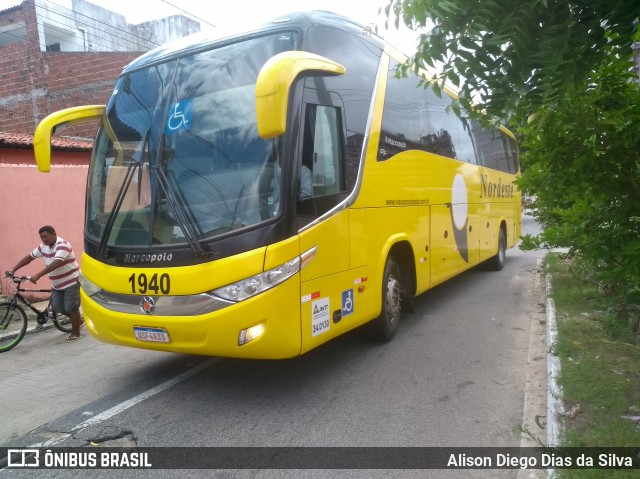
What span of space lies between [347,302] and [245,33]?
8.85 feet

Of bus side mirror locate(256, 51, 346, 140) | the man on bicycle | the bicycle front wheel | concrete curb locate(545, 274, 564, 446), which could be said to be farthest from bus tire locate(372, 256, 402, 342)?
the bicycle front wheel

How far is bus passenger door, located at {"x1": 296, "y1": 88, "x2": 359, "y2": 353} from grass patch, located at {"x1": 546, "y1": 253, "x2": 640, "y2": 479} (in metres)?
2.04

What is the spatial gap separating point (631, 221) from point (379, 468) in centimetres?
237

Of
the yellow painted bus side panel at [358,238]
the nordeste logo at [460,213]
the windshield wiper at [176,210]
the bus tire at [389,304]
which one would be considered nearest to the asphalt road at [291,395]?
the bus tire at [389,304]

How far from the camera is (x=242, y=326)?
4047mm

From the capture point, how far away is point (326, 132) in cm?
486

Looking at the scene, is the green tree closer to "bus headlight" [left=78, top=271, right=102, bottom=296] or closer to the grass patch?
the grass patch

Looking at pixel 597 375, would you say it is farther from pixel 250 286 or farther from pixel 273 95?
pixel 273 95

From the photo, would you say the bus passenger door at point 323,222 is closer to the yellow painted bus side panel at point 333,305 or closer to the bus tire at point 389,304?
the yellow painted bus side panel at point 333,305

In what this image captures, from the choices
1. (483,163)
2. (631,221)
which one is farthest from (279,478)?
(483,163)

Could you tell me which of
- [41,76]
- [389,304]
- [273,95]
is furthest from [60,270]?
[41,76]

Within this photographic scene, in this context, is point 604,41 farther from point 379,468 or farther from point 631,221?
point 379,468

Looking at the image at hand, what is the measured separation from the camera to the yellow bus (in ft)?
13.4

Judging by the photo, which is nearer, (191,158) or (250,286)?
(250,286)
